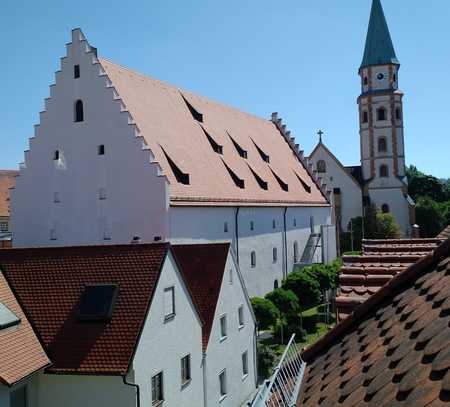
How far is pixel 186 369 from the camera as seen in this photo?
15312mm

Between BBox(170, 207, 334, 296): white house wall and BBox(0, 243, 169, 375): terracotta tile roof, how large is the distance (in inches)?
305

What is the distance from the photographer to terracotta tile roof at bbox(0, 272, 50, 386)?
435 inches

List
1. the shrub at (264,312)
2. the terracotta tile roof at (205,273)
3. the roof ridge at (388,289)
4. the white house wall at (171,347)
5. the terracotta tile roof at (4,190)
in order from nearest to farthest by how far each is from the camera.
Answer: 1. the roof ridge at (388,289)
2. the white house wall at (171,347)
3. the terracotta tile roof at (205,273)
4. the shrub at (264,312)
5. the terracotta tile roof at (4,190)

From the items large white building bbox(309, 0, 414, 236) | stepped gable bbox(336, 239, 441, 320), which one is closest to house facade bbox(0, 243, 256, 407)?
stepped gable bbox(336, 239, 441, 320)

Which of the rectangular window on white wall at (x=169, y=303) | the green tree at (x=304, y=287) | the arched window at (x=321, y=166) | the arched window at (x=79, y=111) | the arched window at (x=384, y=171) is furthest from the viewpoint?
the arched window at (x=384, y=171)

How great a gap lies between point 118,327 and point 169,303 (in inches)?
83.4

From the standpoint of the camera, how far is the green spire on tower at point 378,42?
56.8 m

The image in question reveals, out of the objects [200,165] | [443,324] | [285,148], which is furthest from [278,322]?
[443,324]

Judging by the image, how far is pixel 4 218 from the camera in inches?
2021

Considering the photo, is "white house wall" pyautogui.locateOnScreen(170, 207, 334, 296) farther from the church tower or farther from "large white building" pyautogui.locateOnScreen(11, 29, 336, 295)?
the church tower

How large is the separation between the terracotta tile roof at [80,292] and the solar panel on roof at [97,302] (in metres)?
0.17

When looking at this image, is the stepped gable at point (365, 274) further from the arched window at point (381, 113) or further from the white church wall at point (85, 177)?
the arched window at point (381, 113)

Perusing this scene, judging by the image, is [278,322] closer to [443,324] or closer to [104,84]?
[104,84]

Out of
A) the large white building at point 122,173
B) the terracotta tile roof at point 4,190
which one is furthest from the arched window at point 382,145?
the terracotta tile roof at point 4,190
